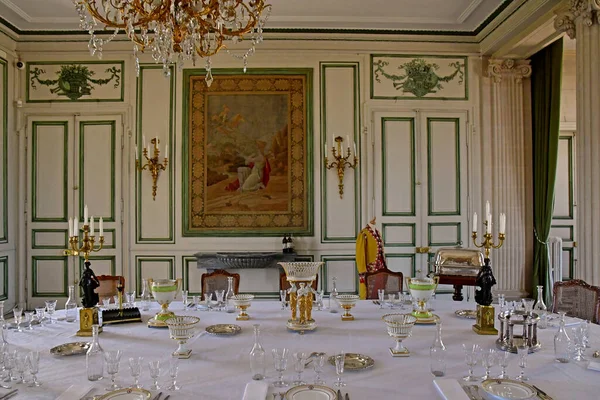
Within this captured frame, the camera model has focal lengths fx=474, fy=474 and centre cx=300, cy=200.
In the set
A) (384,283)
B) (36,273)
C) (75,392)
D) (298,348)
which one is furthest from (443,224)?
(36,273)

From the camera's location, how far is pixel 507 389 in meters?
1.71

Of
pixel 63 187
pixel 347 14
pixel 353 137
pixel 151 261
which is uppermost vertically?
pixel 347 14

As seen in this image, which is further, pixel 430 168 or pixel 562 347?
Answer: pixel 430 168

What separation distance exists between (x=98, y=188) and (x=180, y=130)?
4.08 ft

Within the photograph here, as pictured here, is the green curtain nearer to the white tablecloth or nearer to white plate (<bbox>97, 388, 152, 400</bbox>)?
the white tablecloth

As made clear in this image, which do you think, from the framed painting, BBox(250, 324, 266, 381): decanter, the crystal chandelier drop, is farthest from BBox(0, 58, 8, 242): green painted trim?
BBox(250, 324, 266, 381): decanter

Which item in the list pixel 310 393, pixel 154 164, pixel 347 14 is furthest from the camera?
pixel 154 164

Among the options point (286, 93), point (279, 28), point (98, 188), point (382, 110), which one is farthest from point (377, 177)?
point (98, 188)

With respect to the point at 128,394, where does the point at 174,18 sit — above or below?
above

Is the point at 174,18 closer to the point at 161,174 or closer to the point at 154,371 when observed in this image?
the point at 154,371

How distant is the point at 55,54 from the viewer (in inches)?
230

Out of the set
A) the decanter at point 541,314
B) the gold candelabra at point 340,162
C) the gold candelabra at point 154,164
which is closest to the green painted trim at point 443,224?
the gold candelabra at point 340,162

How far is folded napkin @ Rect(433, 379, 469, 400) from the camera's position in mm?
1630

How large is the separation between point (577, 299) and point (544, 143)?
3.24m
